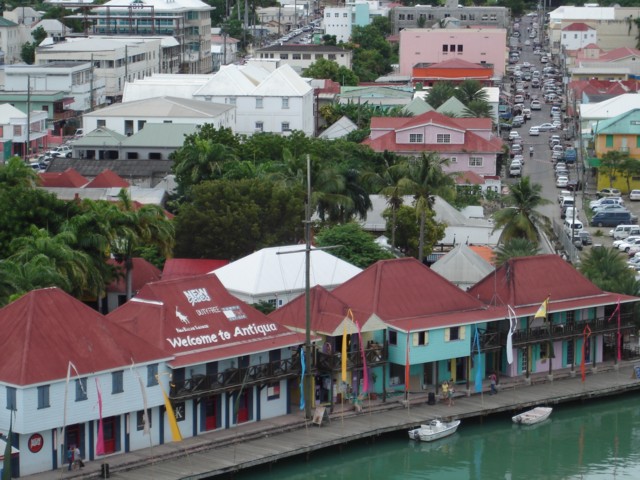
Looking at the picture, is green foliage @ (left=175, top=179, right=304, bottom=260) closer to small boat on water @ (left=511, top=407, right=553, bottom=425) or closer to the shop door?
small boat on water @ (left=511, top=407, right=553, bottom=425)

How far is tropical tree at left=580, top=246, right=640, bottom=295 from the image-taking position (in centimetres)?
5828

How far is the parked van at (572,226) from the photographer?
256 feet

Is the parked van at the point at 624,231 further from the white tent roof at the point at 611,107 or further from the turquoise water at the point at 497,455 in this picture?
the turquoise water at the point at 497,455

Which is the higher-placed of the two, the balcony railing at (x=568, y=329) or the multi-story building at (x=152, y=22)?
the multi-story building at (x=152, y=22)

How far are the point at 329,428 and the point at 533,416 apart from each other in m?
6.85

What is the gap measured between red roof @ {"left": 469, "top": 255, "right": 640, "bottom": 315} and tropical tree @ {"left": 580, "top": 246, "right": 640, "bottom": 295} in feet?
4.63

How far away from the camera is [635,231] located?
264 ft

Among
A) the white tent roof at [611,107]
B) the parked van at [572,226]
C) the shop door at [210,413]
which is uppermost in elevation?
the white tent roof at [611,107]

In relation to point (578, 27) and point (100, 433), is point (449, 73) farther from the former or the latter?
point (100, 433)

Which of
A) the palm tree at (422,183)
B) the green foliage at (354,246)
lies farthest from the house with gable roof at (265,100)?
the green foliage at (354,246)

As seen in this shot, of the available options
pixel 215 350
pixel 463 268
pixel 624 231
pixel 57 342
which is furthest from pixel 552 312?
pixel 624 231

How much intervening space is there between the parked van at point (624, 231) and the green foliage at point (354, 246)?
20717 mm

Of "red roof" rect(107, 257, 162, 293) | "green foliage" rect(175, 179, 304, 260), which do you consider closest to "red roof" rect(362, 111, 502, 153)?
"green foliage" rect(175, 179, 304, 260)

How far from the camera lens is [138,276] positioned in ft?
199
